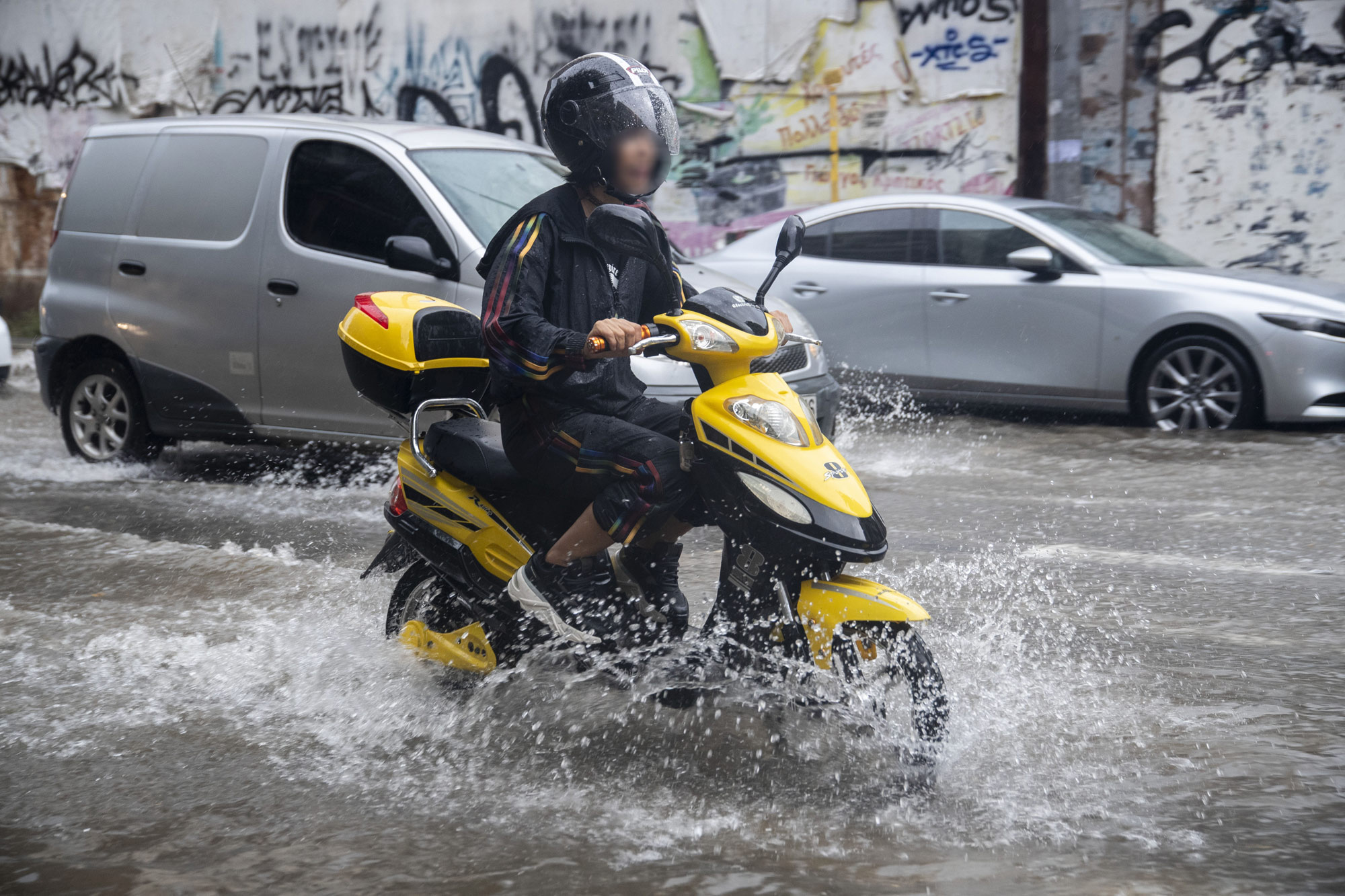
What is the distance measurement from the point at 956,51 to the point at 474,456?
11.1 meters

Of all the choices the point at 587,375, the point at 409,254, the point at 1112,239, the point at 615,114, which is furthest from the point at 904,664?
the point at 1112,239

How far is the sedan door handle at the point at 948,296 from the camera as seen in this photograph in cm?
921

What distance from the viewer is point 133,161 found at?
26.4 ft

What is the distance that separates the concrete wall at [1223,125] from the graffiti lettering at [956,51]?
92cm

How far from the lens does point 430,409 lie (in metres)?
4.11

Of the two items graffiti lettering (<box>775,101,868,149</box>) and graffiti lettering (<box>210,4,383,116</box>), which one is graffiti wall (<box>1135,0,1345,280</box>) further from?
graffiti lettering (<box>210,4,383,116</box>)

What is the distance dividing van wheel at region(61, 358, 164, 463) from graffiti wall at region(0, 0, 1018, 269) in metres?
5.20

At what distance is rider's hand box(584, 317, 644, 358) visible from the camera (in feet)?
10.6

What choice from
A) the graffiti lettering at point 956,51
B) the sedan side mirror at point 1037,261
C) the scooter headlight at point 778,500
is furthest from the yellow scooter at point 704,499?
the graffiti lettering at point 956,51

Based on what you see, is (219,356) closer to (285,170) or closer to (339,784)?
(285,170)

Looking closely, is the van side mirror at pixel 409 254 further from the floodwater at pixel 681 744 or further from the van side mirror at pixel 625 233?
the van side mirror at pixel 625 233

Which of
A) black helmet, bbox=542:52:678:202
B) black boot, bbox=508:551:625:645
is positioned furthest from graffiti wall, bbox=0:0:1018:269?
black boot, bbox=508:551:625:645

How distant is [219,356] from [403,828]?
490 centimetres

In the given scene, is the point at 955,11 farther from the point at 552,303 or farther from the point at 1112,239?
the point at 552,303
